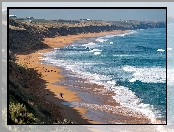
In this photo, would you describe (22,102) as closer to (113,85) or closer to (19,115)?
Result: (19,115)

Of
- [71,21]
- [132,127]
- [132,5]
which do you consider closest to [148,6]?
[132,5]

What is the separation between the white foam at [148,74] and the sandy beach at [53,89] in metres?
0.96

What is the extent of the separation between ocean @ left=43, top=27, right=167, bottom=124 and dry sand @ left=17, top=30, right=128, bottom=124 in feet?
0.40

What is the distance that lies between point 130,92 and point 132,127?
0.91 metres

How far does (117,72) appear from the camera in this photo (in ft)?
38.1

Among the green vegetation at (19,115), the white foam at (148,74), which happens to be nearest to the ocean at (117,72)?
the white foam at (148,74)

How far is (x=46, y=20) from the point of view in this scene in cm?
1159

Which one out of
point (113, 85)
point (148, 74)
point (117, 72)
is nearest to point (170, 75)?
point (148, 74)

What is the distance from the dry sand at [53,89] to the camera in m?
11.5

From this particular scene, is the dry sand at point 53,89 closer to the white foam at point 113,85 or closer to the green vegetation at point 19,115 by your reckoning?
the white foam at point 113,85

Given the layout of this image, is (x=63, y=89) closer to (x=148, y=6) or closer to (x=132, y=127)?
(x=132, y=127)

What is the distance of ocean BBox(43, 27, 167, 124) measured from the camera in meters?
11.5

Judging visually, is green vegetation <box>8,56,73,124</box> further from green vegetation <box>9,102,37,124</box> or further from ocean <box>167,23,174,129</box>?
ocean <box>167,23,174,129</box>

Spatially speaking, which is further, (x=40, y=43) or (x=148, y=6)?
(x=40, y=43)
